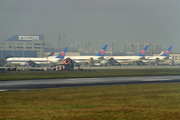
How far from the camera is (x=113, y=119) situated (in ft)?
→ 54.3

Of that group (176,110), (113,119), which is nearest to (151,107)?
(176,110)

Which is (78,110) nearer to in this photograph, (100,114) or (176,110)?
(100,114)

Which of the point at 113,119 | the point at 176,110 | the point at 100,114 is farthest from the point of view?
the point at 176,110

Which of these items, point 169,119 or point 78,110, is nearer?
point 169,119

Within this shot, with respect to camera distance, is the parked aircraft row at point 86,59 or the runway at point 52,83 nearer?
the runway at point 52,83

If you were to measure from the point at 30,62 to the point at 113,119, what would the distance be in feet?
418

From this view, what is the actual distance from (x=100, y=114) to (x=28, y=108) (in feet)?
19.4

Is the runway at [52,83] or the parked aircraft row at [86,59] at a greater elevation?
the parked aircraft row at [86,59]

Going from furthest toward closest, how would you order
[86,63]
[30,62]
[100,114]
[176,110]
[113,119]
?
[86,63], [30,62], [176,110], [100,114], [113,119]

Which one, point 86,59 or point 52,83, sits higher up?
point 86,59

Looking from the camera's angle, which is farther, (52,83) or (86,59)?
(86,59)

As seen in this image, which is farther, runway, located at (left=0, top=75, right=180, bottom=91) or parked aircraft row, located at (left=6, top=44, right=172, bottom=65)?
parked aircraft row, located at (left=6, top=44, right=172, bottom=65)

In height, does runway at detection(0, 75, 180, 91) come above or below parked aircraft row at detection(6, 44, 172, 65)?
below

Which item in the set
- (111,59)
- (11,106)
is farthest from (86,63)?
(11,106)
